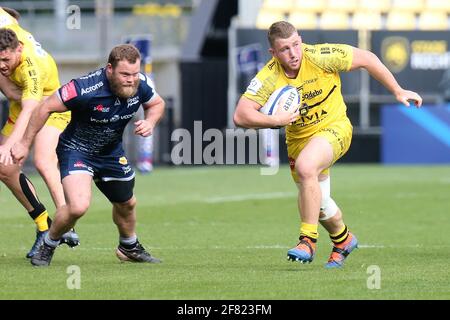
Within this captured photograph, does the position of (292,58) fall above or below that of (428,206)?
above

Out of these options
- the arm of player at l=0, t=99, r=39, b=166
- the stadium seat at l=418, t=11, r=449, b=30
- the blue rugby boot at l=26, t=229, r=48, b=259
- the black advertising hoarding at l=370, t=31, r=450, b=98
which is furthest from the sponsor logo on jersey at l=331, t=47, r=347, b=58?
the stadium seat at l=418, t=11, r=449, b=30

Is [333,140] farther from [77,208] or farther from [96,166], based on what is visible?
[77,208]

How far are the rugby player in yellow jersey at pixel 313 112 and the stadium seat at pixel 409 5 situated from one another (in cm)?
2582

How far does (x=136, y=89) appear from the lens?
9.46 metres

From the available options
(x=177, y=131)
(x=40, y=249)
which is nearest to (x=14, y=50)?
(x=40, y=249)

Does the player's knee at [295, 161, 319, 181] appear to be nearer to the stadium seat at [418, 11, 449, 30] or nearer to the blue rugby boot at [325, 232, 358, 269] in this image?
the blue rugby boot at [325, 232, 358, 269]

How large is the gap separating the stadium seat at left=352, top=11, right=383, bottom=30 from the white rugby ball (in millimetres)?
24532

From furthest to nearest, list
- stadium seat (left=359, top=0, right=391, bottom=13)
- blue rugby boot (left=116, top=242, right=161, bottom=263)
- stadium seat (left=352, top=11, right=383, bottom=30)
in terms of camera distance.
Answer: stadium seat (left=359, top=0, right=391, bottom=13), stadium seat (left=352, top=11, right=383, bottom=30), blue rugby boot (left=116, top=242, right=161, bottom=263)

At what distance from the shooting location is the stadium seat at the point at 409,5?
115ft

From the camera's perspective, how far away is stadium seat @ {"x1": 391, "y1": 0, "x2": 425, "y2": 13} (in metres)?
35.0

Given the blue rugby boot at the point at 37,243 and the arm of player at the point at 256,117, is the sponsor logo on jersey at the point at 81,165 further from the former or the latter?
the arm of player at the point at 256,117
